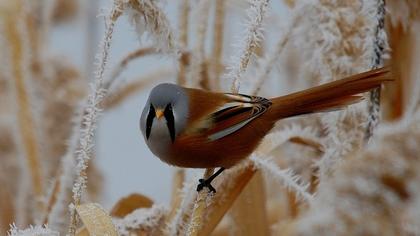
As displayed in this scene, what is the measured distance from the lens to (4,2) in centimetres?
162

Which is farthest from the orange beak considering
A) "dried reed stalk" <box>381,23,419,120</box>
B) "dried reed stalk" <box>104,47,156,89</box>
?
"dried reed stalk" <box>381,23,419,120</box>

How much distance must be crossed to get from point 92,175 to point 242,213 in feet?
3.18

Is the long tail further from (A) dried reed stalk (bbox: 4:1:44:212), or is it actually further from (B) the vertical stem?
(A) dried reed stalk (bbox: 4:1:44:212)

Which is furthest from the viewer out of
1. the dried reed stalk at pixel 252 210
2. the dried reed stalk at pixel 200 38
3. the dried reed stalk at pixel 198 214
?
the dried reed stalk at pixel 200 38

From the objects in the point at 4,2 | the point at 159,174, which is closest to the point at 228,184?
the point at 4,2

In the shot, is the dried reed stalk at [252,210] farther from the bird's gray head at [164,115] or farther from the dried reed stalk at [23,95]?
the dried reed stalk at [23,95]

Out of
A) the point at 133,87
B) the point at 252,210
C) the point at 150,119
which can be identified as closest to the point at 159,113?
the point at 150,119

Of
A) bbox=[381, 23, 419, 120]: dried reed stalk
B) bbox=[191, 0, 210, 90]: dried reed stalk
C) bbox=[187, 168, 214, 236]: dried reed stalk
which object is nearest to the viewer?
bbox=[187, 168, 214, 236]: dried reed stalk

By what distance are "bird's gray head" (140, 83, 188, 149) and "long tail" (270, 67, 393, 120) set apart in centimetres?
18

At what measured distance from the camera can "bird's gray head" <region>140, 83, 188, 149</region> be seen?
4.68 feet

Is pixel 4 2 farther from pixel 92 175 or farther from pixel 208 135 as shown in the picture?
pixel 92 175

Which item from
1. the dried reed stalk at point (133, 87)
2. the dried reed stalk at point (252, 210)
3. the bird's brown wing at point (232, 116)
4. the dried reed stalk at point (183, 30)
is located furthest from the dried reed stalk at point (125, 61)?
Answer: the dried reed stalk at point (133, 87)

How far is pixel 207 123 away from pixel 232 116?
0.05 metres

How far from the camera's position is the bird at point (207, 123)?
1.41 meters
